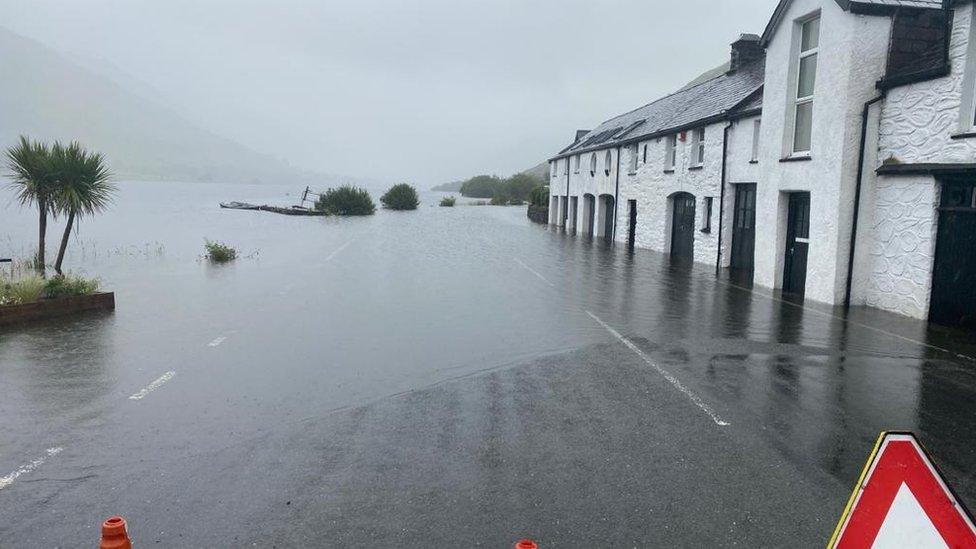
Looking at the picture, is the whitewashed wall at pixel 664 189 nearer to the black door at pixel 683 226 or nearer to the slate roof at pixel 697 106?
the black door at pixel 683 226

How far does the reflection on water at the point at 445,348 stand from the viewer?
6793 millimetres

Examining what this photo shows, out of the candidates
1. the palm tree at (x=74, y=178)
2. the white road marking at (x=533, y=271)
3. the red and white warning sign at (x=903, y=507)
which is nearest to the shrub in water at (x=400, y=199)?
the white road marking at (x=533, y=271)

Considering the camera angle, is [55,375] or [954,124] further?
[954,124]

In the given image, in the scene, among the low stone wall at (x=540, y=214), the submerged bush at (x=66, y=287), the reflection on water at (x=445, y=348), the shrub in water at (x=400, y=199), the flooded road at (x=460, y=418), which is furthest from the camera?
the shrub in water at (x=400, y=199)

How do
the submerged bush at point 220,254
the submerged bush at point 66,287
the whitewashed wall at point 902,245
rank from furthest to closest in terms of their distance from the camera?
the submerged bush at point 220,254 → the whitewashed wall at point 902,245 → the submerged bush at point 66,287

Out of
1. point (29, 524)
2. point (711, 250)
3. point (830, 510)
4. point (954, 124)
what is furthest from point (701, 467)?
point (711, 250)

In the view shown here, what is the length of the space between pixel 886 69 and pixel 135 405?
13801 millimetres

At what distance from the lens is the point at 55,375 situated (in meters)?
8.06

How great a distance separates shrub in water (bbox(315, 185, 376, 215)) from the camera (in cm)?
5359

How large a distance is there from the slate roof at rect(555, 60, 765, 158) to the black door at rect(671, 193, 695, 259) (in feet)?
8.12

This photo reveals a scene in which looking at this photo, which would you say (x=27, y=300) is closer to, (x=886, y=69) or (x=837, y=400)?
(x=837, y=400)

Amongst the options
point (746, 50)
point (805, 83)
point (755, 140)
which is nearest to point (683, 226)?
point (755, 140)

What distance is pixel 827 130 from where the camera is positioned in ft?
46.5

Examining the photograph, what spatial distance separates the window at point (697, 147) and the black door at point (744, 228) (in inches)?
116
